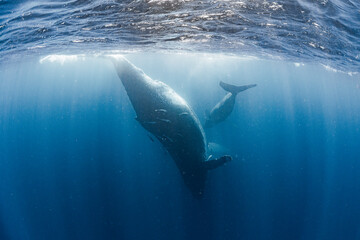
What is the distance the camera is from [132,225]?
68.3 feet

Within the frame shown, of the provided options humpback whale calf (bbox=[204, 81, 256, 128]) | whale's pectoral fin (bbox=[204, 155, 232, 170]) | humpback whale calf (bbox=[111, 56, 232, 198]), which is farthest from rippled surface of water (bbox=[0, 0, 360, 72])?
whale's pectoral fin (bbox=[204, 155, 232, 170])

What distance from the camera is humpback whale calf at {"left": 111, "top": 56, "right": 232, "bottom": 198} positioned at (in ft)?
22.6

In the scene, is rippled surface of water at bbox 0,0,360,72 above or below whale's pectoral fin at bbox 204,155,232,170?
above

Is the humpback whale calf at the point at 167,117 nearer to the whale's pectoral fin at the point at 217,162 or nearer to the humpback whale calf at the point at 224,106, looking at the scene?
the whale's pectoral fin at the point at 217,162

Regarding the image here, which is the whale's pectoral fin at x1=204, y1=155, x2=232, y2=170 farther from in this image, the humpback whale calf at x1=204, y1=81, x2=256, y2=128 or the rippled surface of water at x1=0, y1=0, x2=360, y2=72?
the rippled surface of water at x1=0, y1=0, x2=360, y2=72

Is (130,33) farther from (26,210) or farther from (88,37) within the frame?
(26,210)

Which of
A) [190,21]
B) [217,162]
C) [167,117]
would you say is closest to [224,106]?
[190,21]

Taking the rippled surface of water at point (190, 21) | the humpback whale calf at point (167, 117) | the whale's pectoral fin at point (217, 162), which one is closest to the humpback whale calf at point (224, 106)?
the rippled surface of water at point (190, 21)

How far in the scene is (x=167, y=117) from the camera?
7.00 m

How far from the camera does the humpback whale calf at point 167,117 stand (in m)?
6.89

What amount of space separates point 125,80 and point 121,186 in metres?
26.2

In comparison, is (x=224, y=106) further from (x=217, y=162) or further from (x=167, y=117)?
(x=167, y=117)

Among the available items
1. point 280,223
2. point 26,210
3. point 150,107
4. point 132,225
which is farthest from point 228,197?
point 26,210

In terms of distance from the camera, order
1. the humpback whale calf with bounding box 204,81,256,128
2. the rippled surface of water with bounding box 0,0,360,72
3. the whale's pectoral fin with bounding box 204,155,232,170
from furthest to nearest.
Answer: the humpback whale calf with bounding box 204,81,256,128, the rippled surface of water with bounding box 0,0,360,72, the whale's pectoral fin with bounding box 204,155,232,170
